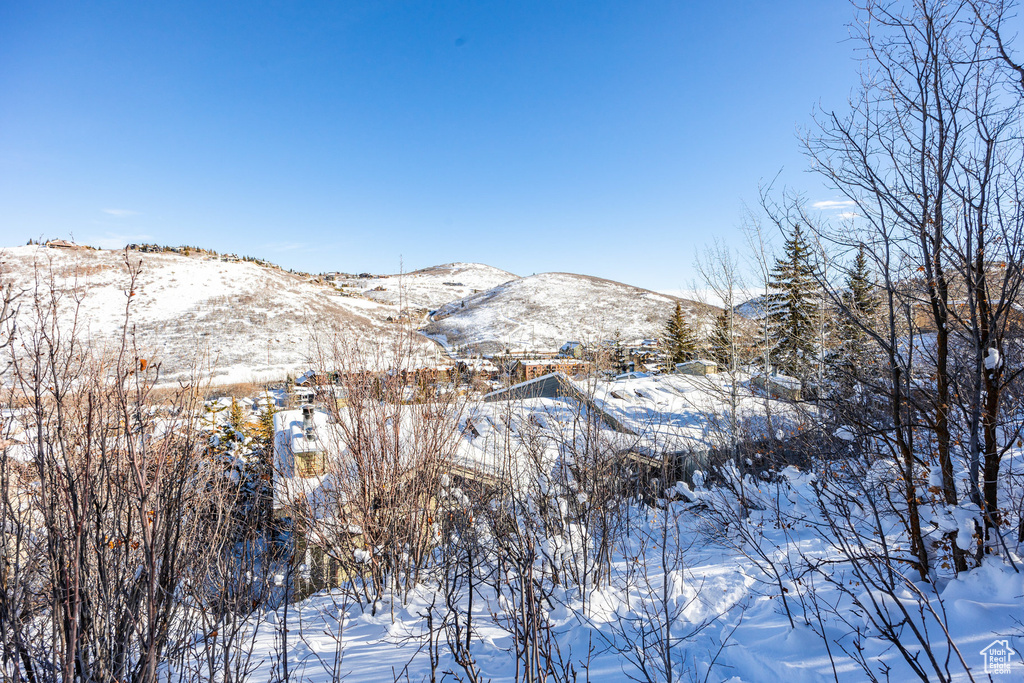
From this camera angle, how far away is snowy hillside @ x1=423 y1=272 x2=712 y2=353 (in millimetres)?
51812

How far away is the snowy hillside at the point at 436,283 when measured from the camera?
71975mm

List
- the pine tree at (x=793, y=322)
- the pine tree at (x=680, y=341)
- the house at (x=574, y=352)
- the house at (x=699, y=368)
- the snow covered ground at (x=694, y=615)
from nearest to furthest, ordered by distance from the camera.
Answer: the snow covered ground at (x=694, y=615) < the house at (x=574, y=352) < the pine tree at (x=793, y=322) < the house at (x=699, y=368) < the pine tree at (x=680, y=341)

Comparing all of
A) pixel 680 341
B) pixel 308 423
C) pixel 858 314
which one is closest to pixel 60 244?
pixel 308 423

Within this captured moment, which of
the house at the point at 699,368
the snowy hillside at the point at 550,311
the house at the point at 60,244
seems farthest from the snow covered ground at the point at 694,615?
the snowy hillside at the point at 550,311

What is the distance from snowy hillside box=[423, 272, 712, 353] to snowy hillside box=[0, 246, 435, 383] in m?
10.2

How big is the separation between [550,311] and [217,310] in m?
36.9

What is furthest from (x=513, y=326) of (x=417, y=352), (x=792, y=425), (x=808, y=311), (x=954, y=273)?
(x=954, y=273)

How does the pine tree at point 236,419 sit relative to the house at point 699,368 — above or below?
below

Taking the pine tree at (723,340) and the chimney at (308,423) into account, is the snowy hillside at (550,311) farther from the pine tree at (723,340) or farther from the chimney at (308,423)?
the chimney at (308,423)

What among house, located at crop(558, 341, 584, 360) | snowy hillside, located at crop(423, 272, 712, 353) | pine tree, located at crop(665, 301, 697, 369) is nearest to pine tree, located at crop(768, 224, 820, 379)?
house, located at crop(558, 341, 584, 360)

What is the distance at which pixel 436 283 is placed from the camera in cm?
8500

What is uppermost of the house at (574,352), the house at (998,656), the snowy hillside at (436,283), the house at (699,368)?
the snowy hillside at (436,283)

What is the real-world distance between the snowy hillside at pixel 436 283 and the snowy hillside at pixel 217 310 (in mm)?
14760

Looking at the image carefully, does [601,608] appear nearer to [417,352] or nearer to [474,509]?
[474,509]
